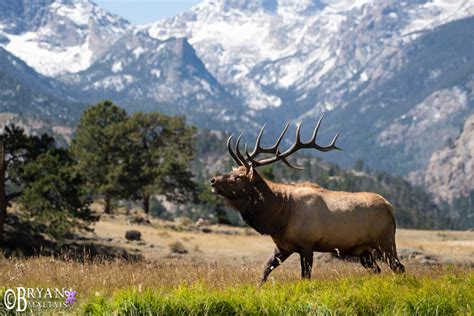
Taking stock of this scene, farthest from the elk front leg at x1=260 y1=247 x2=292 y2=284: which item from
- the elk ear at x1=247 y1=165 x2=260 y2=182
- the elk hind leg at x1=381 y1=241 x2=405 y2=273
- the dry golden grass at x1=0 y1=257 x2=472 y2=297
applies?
the elk hind leg at x1=381 y1=241 x2=405 y2=273

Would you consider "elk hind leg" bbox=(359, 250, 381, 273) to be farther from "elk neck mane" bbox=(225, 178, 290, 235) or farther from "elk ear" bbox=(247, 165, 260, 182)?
"elk ear" bbox=(247, 165, 260, 182)

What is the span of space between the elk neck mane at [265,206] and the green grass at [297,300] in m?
2.82

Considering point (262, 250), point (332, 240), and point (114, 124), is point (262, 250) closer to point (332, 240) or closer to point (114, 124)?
point (114, 124)

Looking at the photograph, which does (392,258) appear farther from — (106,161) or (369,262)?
(106,161)

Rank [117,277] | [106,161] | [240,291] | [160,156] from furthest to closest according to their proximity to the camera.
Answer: [160,156]
[106,161]
[117,277]
[240,291]

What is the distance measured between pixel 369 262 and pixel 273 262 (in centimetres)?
232

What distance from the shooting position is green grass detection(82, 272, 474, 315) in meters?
11.5

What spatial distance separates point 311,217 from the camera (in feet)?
50.6

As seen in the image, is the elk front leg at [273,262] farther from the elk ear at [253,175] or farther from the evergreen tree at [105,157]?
the evergreen tree at [105,157]

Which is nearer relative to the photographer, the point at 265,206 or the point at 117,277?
the point at 117,277

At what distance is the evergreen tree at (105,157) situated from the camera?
60188 mm

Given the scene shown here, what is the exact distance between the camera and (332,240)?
50.7 feet

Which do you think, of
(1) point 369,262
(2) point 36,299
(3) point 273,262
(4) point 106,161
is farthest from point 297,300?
(4) point 106,161

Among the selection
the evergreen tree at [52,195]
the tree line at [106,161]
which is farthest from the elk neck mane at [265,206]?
the tree line at [106,161]
